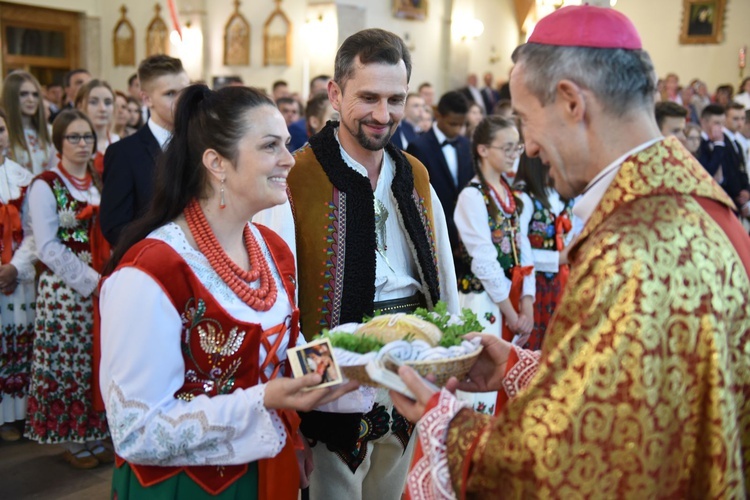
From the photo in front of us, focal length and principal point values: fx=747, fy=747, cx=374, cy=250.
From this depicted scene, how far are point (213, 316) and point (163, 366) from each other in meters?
0.18

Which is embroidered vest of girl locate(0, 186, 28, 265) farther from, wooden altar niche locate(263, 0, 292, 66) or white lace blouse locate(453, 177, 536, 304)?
wooden altar niche locate(263, 0, 292, 66)

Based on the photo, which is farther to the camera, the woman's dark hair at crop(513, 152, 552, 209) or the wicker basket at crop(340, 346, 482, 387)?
the woman's dark hair at crop(513, 152, 552, 209)

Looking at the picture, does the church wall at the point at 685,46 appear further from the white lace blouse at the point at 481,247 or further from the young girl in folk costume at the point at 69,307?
the young girl in folk costume at the point at 69,307

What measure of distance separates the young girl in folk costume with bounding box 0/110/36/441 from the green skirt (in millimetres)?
2902

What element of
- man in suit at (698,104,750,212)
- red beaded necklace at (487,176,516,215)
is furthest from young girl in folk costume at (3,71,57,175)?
man in suit at (698,104,750,212)

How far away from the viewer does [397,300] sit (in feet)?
8.93

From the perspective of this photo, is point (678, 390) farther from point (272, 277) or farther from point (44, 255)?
point (44, 255)

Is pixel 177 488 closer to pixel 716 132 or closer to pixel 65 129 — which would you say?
pixel 65 129

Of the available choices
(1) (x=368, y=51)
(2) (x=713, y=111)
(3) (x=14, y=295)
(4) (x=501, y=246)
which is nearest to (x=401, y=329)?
(1) (x=368, y=51)

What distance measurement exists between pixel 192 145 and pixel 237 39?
1304cm

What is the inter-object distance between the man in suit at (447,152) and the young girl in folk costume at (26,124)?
2780mm

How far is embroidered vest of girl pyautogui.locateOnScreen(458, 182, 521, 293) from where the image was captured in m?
4.31

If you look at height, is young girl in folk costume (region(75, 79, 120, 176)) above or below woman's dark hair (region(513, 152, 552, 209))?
above

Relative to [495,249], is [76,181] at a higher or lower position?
higher
